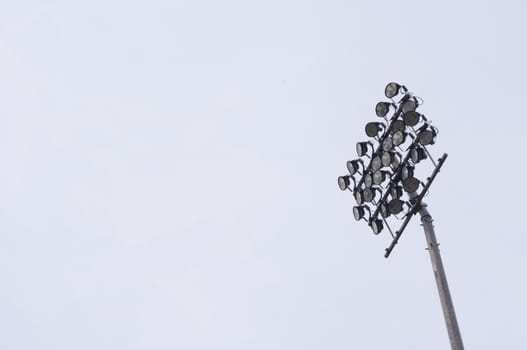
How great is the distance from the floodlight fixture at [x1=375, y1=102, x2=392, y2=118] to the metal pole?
8.80ft

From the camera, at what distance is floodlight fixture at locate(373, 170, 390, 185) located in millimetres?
21998

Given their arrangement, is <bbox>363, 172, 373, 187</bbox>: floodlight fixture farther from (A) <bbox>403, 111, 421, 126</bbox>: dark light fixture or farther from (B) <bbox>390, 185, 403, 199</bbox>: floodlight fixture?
(A) <bbox>403, 111, 421, 126</bbox>: dark light fixture

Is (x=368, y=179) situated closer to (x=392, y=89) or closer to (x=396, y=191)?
(x=396, y=191)

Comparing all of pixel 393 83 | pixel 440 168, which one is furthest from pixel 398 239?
pixel 393 83

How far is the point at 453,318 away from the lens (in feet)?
61.2

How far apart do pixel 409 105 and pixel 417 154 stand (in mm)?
1201

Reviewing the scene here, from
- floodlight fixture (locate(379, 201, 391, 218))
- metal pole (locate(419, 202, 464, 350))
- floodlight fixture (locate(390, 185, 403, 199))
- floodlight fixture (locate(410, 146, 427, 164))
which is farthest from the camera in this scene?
floodlight fixture (locate(379, 201, 391, 218))

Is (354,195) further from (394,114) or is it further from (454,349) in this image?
(454,349)

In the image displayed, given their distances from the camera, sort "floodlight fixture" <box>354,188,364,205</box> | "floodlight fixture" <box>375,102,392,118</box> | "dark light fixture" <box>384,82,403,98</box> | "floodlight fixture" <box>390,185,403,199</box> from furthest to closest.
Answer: "floodlight fixture" <box>354,188,364,205</box>
"floodlight fixture" <box>375,102,392,118</box>
"dark light fixture" <box>384,82,403,98</box>
"floodlight fixture" <box>390,185,403,199</box>

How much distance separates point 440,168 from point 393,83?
A: 2903mm

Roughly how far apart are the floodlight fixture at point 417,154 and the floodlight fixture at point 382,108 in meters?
1.36

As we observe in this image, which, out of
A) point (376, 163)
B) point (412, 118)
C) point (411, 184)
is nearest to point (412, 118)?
point (412, 118)

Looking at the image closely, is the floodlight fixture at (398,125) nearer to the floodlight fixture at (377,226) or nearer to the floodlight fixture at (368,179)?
the floodlight fixture at (368,179)

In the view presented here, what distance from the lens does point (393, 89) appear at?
2197 centimetres
